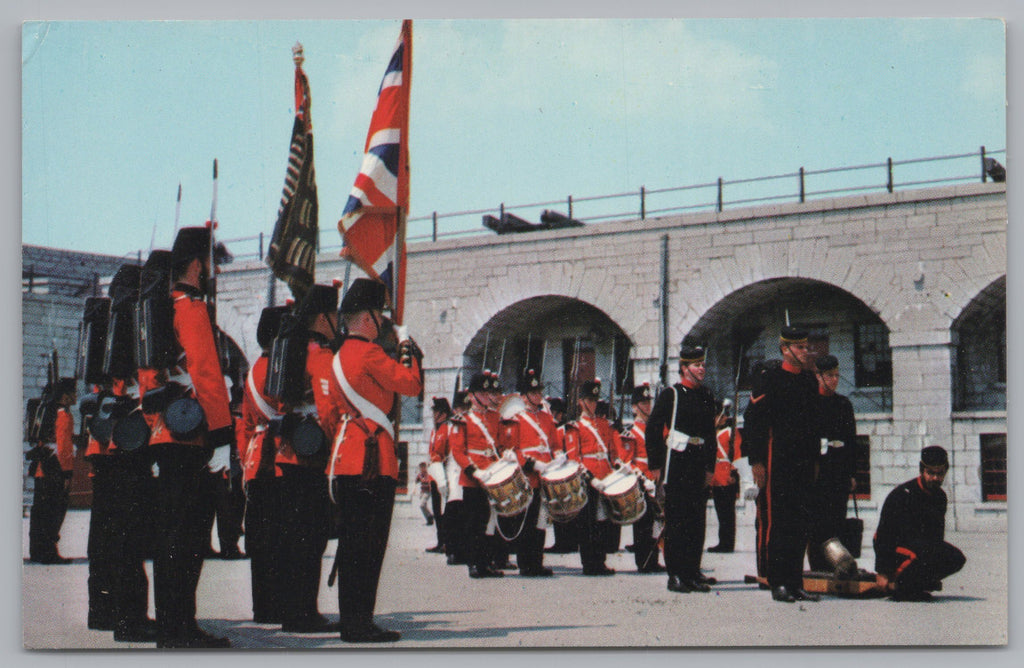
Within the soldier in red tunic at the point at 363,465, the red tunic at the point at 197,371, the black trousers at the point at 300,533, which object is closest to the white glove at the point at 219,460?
the red tunic at the point at 197,371

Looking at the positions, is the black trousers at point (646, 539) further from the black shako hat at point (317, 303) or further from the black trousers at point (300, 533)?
the black shako hat at point (317, 303)

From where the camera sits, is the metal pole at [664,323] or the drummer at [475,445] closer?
the drummer at [475,445]

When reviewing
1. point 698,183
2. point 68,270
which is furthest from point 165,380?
point 698,183

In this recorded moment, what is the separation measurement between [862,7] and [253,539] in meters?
4.02

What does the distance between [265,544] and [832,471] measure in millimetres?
2893

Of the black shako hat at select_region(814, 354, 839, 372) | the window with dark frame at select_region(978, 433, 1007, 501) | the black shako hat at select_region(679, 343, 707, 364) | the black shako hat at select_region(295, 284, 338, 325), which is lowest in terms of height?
the window with dark frame at select_region(978, 433, 1007, 501)

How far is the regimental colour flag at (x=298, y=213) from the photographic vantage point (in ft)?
20.9

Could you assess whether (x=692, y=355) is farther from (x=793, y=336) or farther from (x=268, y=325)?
(x=268, y=325)

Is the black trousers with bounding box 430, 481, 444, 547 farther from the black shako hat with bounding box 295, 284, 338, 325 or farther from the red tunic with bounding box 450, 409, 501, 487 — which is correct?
the black shako hat with bounding box 295, 284, 338, 325

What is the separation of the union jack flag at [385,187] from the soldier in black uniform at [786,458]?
76.6 inches

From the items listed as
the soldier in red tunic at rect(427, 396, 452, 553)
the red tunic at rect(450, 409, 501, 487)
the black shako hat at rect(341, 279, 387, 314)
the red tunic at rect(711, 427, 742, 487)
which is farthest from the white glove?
the red tunic at rect(711, 427, 742, 487)

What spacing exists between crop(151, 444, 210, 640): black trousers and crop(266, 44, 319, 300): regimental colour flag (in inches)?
55.2

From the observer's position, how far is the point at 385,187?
6.23 metres

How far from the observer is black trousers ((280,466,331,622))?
562 cm
